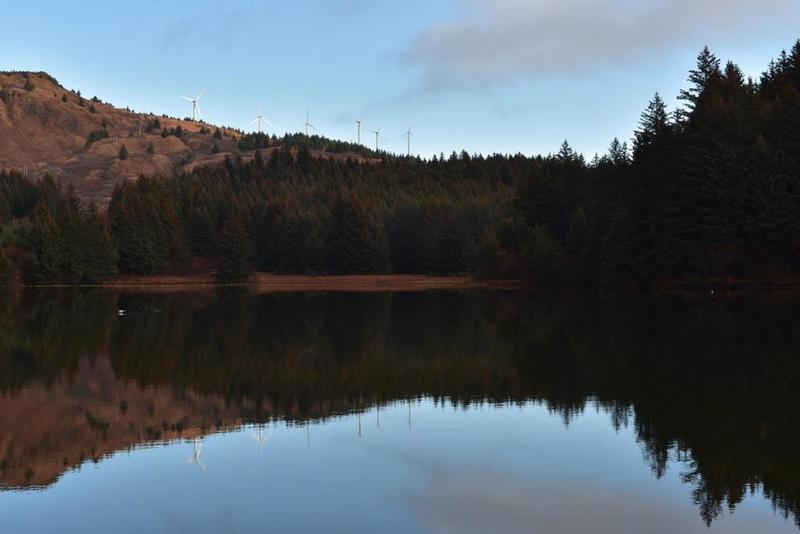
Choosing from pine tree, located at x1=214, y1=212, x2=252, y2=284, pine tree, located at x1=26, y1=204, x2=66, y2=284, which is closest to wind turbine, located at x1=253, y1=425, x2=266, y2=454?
pine tree, located at x1=26, y1=204, x2=66, y2=284

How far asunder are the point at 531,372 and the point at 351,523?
1836 centimetres

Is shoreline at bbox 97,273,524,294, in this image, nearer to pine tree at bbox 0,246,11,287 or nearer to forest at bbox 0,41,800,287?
forest at bbox 0,41,800,287

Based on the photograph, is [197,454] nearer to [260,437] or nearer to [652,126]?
[260,437]

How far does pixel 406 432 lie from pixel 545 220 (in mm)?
96179

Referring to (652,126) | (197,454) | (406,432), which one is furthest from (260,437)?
(652,126)

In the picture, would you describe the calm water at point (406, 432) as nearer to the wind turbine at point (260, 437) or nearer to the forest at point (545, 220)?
the wind turbine at point (260, 437)

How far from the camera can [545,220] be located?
115750mm

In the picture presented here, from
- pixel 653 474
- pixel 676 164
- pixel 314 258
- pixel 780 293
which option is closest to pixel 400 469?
pixel 653 474

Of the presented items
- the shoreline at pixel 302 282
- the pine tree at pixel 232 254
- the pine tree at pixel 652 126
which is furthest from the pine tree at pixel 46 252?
the pine tree at pixel 652 126

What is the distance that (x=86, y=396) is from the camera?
27.8 meters

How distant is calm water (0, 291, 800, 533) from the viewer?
50.5 ft

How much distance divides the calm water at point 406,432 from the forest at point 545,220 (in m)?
42.8

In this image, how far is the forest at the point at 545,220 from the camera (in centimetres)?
8450

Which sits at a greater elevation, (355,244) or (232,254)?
(355,244)
